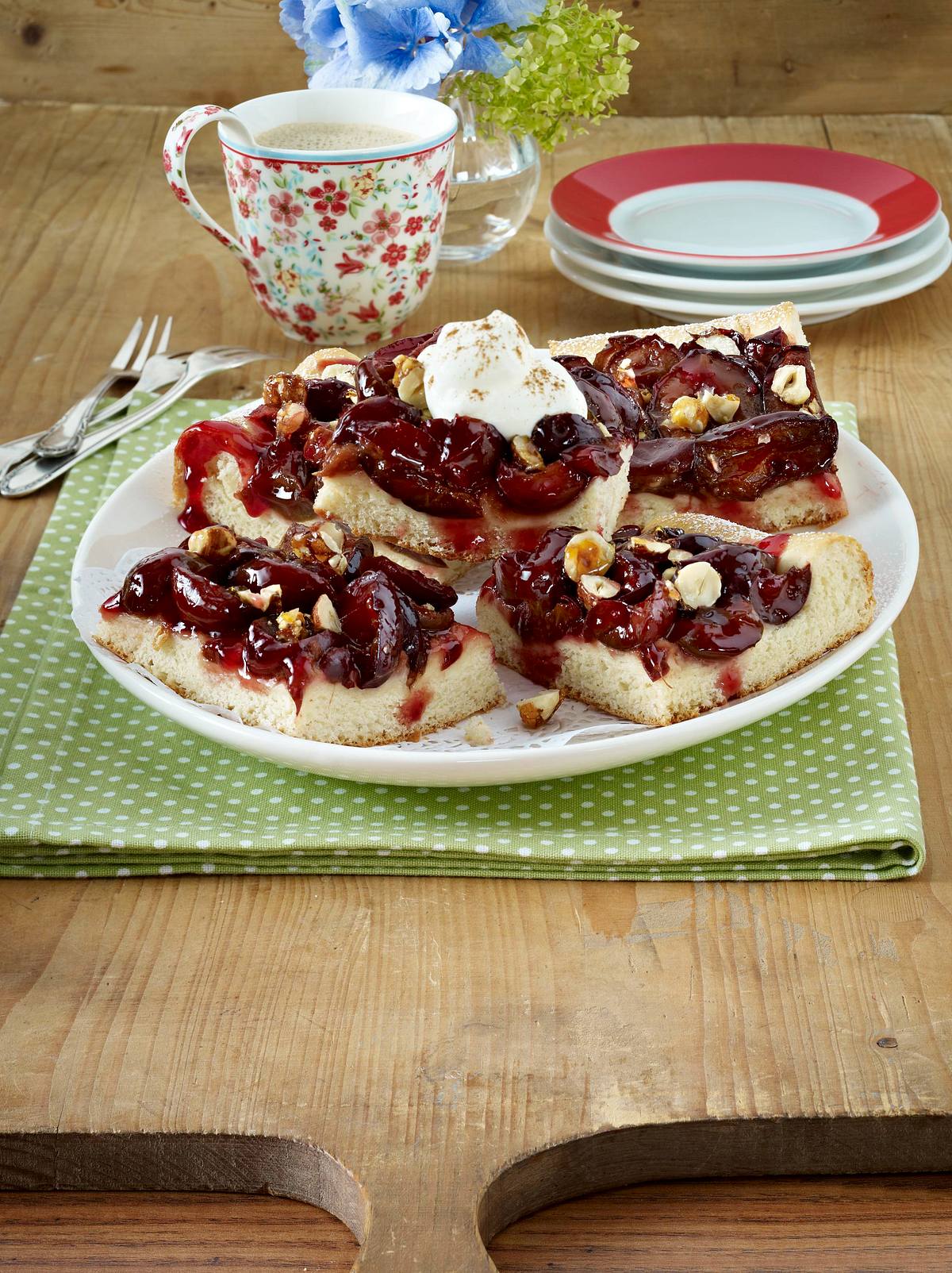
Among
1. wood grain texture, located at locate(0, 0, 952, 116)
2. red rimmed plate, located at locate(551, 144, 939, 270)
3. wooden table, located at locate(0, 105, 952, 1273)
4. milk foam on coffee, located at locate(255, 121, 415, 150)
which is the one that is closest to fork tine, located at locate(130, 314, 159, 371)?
milk foam on coffee, located at locate(255, 121, 415, 150)

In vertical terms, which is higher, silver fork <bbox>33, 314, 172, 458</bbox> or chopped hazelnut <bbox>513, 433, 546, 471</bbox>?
chopped hazelnut <bbox>513, 433, 546, 471</bbox>

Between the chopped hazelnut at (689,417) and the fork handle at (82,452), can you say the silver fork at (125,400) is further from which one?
the chopped hazelnut at (689,417)

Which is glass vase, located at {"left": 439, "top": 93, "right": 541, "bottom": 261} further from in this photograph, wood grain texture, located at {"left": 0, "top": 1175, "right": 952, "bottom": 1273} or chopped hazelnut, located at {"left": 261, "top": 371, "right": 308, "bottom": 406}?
wood grain texture, located at {"left": 0, "top": 1175, "right": 952, "bottom": 1273}

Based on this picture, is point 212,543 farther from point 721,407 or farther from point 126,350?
point 126,350

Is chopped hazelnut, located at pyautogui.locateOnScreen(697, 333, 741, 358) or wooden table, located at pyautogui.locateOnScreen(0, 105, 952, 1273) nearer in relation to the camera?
wooden table, located at pyautogui.locateOnScreen(0, 105, 952, 1273)

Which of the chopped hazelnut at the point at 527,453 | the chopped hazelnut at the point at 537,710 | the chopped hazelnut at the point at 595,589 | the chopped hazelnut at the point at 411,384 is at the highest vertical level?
the chopped hazelnut at the point at 411,384

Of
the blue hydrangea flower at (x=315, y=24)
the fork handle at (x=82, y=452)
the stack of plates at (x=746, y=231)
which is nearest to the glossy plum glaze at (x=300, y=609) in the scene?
the fork handle at (x=82, y=452)
